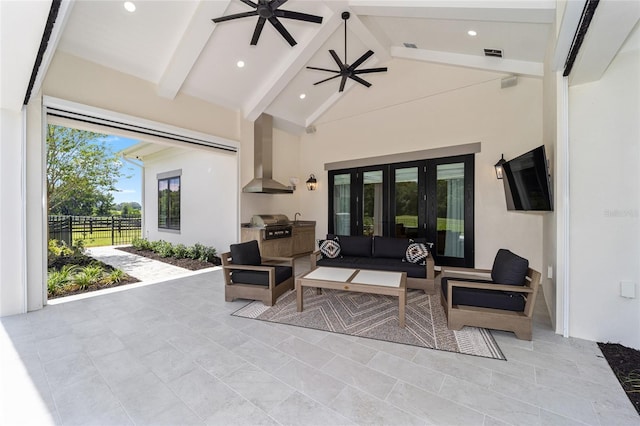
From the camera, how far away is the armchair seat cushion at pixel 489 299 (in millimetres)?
2854

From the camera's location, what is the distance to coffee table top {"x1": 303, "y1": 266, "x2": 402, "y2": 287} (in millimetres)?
3340

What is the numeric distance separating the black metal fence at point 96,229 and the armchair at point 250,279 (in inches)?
249

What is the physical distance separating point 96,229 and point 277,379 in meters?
11.0

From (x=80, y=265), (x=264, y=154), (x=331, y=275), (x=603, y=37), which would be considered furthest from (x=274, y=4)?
(x=80, y=265)

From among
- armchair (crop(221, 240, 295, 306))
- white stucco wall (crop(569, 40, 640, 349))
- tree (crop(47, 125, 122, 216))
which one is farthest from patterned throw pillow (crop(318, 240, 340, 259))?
tree (crop(47, 125, 122, 216))

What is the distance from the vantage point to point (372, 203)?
23.2 ft

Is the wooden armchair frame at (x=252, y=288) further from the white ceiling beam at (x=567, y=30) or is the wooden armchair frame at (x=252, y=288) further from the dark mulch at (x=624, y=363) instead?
the white ceiling beam at (x=567, y=30)

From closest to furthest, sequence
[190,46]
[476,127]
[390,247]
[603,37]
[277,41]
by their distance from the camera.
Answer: [603,37] < [190,46] < [390,247] < [277,41] < [476,127]

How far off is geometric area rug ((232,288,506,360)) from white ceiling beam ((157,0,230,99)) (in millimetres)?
4298

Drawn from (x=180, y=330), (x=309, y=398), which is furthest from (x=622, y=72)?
(x=180, y=330)

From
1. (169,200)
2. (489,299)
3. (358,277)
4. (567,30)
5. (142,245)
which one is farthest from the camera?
(169,200)

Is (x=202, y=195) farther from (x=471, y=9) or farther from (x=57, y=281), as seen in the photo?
(x=471, y=9)

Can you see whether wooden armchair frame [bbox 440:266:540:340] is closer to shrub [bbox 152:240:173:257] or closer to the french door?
the french door

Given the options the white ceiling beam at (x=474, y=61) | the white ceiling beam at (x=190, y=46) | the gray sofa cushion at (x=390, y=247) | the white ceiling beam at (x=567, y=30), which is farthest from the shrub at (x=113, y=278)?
the white ceiling beam at (x=474, y=61)
